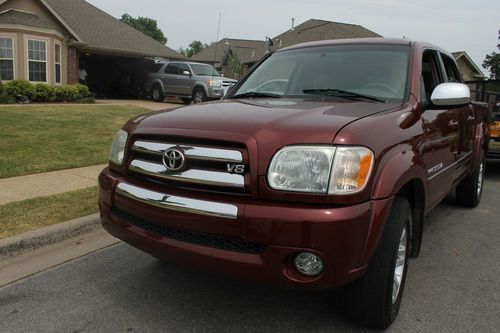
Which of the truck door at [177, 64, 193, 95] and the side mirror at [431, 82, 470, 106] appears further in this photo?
the truck door at [177, 64, 193, 95]

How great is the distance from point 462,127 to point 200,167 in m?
3.08

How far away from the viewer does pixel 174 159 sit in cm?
278

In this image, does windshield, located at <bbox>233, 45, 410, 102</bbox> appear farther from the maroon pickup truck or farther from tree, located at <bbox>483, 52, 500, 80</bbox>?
tree, located at <bbox>483, 52, 500, 80</bbox>

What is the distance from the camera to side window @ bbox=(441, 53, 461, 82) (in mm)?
4992

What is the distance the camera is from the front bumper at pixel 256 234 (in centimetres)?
240

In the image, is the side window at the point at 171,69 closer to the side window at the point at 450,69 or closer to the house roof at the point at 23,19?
the house roof at the point at 23,19

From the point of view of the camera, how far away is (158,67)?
79.8 ft

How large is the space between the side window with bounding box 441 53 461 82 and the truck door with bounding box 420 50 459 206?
488 mm

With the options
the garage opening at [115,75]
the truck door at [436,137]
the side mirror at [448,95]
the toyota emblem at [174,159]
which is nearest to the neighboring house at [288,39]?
the garage opening at [115,75]

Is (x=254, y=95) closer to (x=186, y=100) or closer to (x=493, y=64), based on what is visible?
(x=186, y=100)

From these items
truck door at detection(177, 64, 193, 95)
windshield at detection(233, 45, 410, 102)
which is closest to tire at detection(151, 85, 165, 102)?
truck door at detection(177, 64, 193, 95)

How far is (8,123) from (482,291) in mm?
9527

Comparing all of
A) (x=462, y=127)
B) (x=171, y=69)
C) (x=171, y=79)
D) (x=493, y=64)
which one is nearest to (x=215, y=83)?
(x=171, y=79)

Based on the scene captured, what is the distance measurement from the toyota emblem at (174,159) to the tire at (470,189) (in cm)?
439
